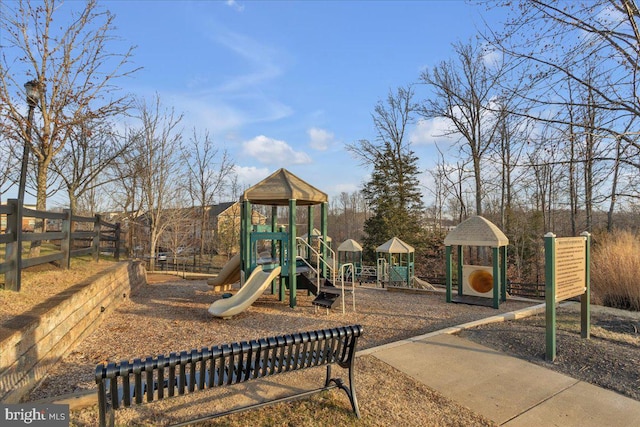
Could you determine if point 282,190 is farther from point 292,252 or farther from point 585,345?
point 585,345

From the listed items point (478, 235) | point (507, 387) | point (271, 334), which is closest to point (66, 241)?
point (271, 334)

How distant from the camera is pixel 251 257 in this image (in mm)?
8844

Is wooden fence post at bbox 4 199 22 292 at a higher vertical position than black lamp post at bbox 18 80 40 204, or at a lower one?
lower

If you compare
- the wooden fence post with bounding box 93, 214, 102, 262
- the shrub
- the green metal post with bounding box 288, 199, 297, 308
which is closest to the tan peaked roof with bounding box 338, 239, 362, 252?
the green metal post with bounding box 288, 199, 297, 308

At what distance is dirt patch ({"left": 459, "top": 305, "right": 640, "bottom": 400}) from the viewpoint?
3973mm

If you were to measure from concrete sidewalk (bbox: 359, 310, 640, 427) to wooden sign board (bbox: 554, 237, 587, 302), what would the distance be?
136cm

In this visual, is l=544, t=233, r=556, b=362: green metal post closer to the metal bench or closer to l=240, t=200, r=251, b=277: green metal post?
the metal bench

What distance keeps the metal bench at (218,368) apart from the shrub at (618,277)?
7.95 meters

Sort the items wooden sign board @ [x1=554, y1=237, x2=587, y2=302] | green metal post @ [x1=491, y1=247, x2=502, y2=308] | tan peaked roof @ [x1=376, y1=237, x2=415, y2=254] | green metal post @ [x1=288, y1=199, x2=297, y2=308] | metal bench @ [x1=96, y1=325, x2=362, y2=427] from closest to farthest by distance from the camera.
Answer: metal bench @ [x1=96, y1=325, x2=362, y2=427] < wooden sign board @ [x1=554, y1=237, x2=587, y2=302] < green metal post @ [x1=288, y1=199, x2=297, y2=308] < green metal post @ [x1=491, y1=247, x2=502, y2=308] < tan peaked roof @ [x1=376, y1=237, x2=415, y2=254]


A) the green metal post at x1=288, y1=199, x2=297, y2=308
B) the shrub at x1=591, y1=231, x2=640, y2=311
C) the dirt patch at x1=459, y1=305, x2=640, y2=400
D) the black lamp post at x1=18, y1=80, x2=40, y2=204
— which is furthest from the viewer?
the green metal post at x1=288, y1=199, x2=297, y2=308

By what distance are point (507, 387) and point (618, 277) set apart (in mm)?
6411

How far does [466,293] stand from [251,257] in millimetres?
6051

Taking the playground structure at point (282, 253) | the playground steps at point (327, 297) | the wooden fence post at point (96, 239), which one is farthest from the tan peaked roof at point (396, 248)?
→ the wooden fence post at point (96, 239)

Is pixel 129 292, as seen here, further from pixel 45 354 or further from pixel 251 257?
pixel 45 354
